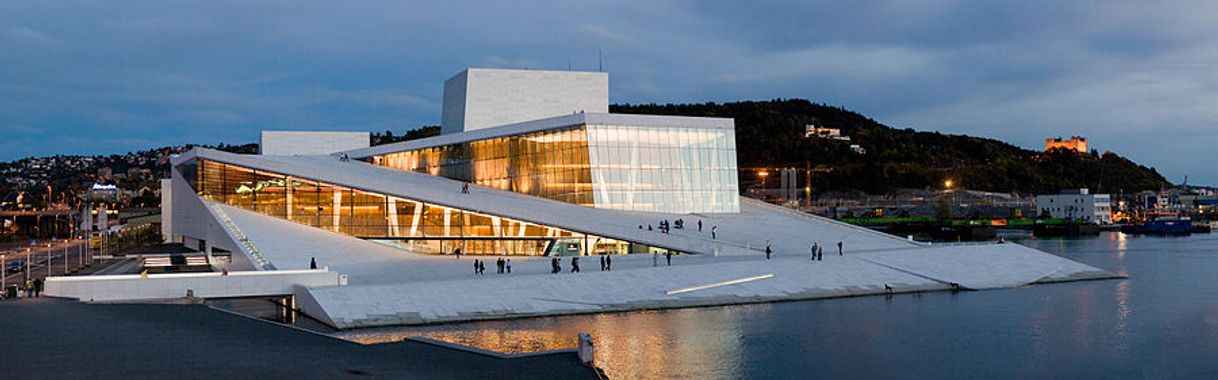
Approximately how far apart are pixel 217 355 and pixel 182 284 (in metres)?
11.2

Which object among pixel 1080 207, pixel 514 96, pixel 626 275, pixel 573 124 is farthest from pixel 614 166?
pixel 1080 207

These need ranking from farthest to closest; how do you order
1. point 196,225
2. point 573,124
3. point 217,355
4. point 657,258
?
point 573,124 < point 196,225 < point 657,258 < point 217,355

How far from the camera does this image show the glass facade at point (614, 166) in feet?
143

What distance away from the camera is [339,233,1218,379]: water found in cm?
1994

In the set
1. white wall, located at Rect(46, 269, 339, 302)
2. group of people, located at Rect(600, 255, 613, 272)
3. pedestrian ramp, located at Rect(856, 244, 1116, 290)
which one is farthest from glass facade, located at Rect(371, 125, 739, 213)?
white wall, located at Rect(46, 269, 339, 302)

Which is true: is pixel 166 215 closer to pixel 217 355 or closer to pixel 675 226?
pixel 675 226

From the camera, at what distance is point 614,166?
43781 millimetres

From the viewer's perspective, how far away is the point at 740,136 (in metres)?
124

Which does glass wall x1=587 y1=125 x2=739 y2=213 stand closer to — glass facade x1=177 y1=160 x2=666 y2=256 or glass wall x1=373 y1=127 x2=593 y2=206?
glass wall x1=373 y1=127 x2=593 y2=206

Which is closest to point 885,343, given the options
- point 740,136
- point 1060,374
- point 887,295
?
point 1060,374

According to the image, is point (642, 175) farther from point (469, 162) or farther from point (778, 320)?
point (778, 320)

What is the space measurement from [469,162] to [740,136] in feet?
264

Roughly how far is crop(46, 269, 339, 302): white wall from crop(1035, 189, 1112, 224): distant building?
9398cm

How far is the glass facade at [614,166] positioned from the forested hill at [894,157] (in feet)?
226
